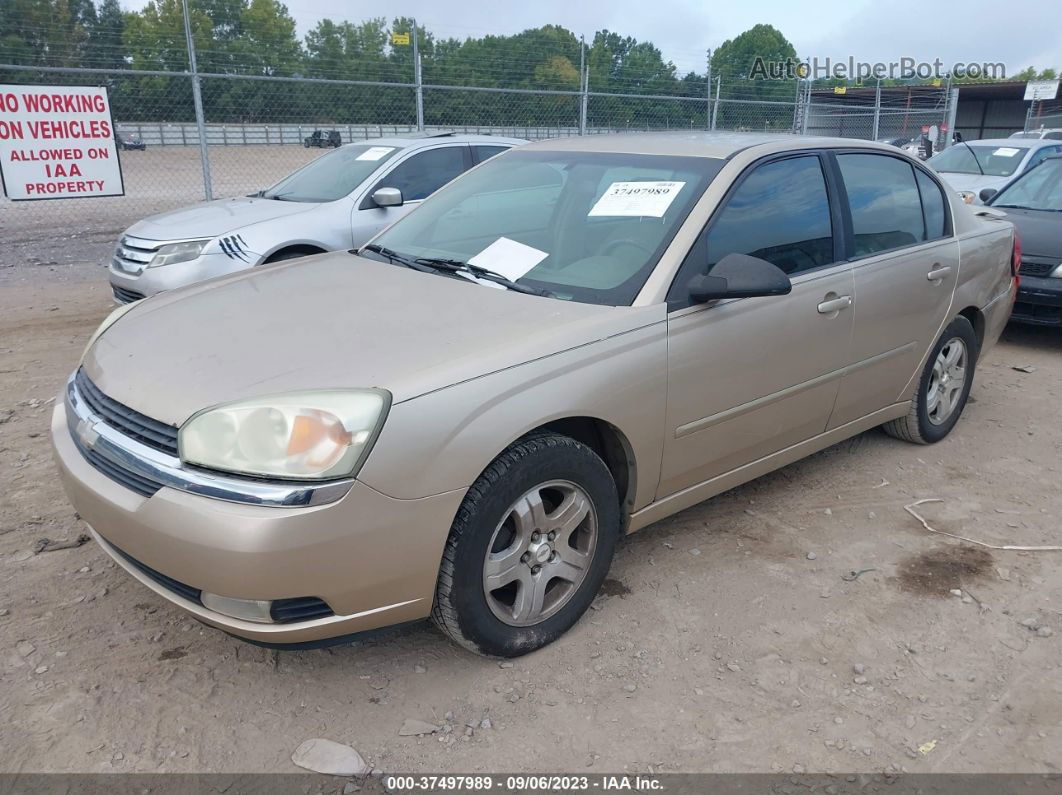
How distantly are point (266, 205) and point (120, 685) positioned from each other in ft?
16.0

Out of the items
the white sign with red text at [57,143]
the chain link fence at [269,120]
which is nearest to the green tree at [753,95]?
the chain link fence at [269,120]

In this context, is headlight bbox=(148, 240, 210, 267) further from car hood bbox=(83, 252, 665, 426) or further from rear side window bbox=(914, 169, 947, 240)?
rear side window bbox=(914, 169, 947, 240)

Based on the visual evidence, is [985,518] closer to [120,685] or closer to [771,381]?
[771,381]

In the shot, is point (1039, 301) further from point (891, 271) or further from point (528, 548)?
point (528, 548)

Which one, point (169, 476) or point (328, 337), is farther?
point (328, 337)

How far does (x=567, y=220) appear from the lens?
345cm

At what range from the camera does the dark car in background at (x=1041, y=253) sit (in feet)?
21.7

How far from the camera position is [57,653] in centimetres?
279

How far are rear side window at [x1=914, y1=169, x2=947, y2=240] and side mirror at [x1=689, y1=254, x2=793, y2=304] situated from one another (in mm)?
1803

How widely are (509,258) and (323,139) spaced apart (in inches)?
498

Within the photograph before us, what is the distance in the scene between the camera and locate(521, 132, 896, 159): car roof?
11.6 ft

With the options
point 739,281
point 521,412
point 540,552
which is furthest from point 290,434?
point 739,281

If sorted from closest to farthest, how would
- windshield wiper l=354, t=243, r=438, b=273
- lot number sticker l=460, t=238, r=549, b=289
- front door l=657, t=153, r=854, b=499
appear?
front door l=657, t=153, r=854, b=499, lot number sticker l=460, t=238, r=549, b=289, windshield wiper l=354, t=243, r=438, b=273

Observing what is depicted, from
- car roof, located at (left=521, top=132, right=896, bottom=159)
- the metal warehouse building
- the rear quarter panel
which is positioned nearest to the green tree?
the metal warehouse building
